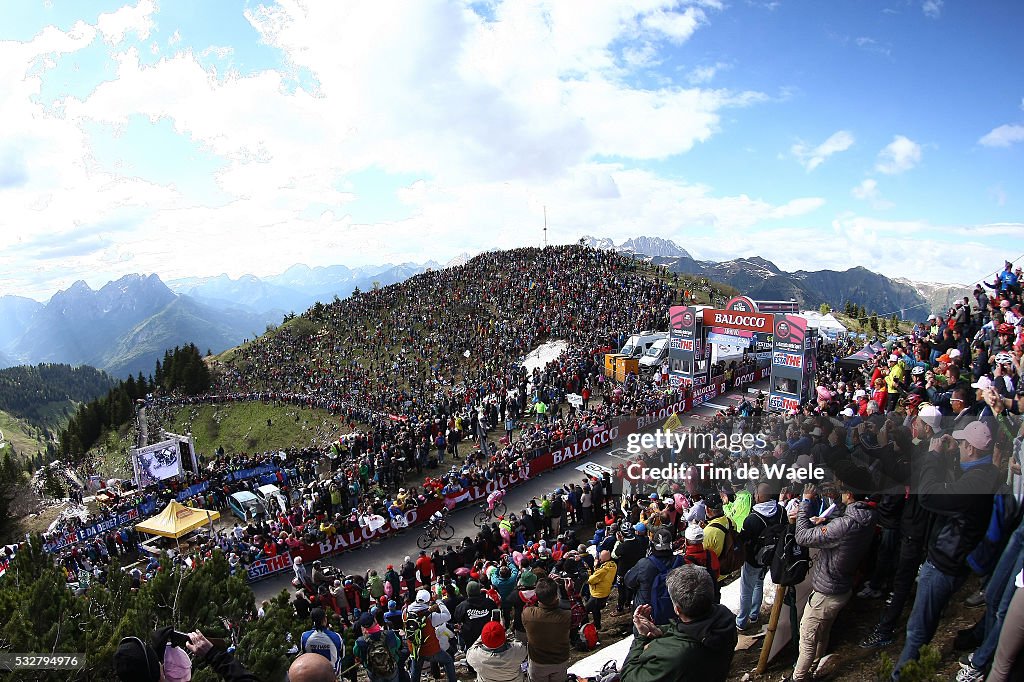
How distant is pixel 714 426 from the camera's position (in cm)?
1755

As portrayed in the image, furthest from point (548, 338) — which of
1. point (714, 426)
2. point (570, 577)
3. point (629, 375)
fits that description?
point (570, 577)

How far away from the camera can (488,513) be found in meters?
17.9

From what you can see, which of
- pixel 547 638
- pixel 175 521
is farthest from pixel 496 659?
pixel 175 521

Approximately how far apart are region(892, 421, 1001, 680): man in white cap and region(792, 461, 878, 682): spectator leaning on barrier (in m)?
0.53

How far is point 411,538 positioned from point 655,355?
1939 cm

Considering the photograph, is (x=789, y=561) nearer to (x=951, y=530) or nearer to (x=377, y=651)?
(x=951, y=530)

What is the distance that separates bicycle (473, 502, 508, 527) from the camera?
17.5 meters

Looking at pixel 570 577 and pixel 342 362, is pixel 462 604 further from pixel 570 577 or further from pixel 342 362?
pixel 342 362

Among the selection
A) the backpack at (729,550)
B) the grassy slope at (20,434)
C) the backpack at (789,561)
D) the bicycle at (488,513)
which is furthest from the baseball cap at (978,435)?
the grassy slope at (20,434)

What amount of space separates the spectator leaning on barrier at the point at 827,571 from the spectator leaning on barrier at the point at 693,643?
2342mm

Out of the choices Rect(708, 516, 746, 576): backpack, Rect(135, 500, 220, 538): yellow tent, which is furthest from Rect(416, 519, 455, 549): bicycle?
Rect(708, 516, 746, 576): backpack

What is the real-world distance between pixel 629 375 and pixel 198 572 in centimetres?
2570

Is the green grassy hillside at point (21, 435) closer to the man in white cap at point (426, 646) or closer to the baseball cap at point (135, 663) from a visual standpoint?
the man in white cap at point (426, 646)

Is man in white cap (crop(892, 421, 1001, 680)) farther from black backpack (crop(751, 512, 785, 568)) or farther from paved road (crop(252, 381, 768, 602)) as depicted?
paved road (crop(252, 381, 768, 602))
